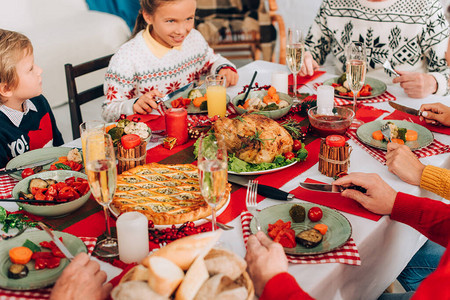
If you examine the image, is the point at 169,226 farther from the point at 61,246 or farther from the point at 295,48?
the point at 295,48

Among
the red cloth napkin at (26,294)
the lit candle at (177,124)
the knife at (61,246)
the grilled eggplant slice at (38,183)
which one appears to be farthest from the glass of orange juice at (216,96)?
the red cloth napkin at (26,294)

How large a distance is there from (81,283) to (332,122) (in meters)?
1.17

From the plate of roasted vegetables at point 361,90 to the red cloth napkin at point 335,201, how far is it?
893 millimetres

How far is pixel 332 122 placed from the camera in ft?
6.03

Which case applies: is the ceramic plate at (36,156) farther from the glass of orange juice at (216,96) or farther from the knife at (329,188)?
the knife at (329,188)

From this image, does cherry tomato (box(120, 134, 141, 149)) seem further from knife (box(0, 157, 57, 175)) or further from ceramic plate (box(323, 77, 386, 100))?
ceramic plate (box(323, 77, 386, 100))

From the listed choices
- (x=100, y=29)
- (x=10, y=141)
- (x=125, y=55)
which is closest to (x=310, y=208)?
(x=10, y=141)

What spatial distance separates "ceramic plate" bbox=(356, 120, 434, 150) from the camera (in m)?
1.78

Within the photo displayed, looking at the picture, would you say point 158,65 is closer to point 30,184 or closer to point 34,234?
point 30,184

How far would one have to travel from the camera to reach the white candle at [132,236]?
3.81ft

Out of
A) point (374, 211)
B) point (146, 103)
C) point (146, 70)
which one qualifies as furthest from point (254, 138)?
point (146, 70)

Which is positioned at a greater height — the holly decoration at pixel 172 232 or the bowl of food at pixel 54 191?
the bowl of food at pixel 54 191

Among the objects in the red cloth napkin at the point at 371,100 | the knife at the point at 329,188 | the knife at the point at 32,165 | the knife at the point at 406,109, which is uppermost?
the knife at the point at 406,109

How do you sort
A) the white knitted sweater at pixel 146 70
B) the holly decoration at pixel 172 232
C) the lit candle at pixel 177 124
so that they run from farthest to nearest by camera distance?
the white knitted sweater at pixel 146 70
the lit candle at pixel 177 124
the holly decoration at pixel 172 232
